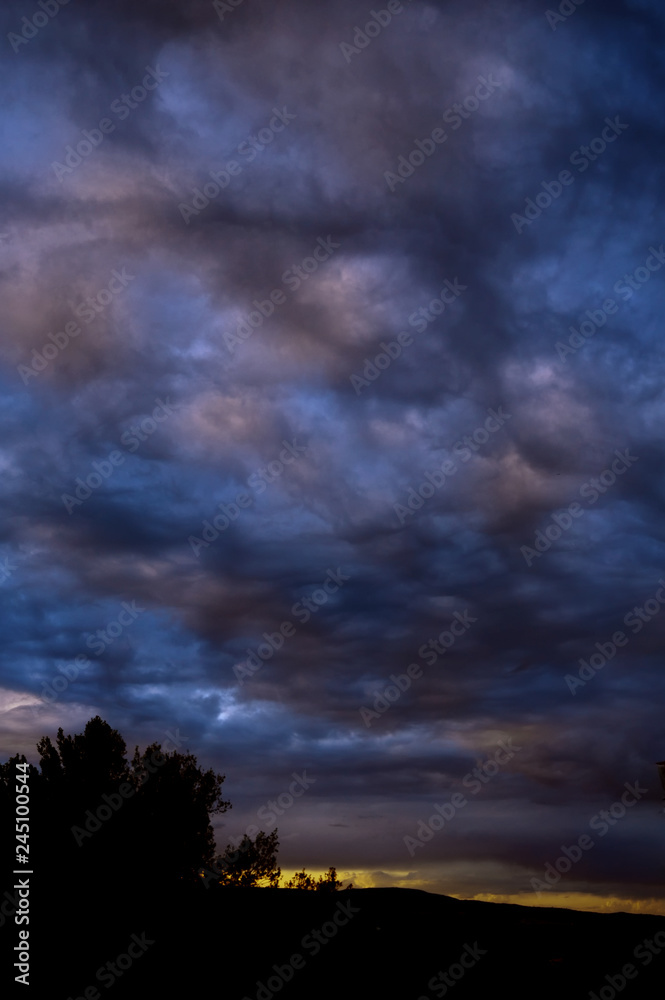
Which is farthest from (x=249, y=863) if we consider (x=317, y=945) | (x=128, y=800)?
(x=317, y=945)

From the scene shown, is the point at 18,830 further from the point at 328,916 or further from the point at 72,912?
the point at 328,916

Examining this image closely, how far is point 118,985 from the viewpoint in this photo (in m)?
12.5

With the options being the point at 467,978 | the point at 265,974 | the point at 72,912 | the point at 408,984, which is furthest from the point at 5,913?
the point at 467,978

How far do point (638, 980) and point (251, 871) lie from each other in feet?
121
